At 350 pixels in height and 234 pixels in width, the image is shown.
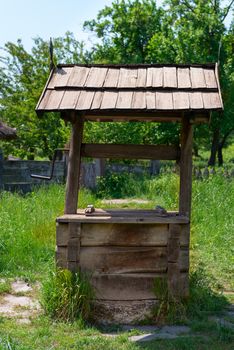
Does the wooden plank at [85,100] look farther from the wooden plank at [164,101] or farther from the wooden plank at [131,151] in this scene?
the wooden plank at [164,101]

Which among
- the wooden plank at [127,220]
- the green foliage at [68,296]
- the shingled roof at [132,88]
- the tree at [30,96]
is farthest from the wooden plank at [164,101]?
the tree at [30,96]

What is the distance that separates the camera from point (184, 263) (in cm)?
496

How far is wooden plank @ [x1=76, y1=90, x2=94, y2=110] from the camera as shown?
4754 millimetres

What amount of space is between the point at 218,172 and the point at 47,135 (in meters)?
9.96

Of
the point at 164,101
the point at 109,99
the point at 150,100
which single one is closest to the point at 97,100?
the point at 109,99

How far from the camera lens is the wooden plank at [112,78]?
16.7ft

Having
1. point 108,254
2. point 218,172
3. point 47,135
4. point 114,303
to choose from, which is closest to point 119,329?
point 114,303

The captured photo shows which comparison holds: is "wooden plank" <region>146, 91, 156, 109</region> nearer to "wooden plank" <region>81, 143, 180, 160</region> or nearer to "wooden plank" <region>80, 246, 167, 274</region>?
"wooden plank" <region>81, 143, 180, 160</region>

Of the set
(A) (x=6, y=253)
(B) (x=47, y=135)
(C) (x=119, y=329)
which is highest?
(B) (x=47, y=135)

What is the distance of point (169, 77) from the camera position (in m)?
5.24

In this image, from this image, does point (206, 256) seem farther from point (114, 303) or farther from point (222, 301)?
point (114, 303)

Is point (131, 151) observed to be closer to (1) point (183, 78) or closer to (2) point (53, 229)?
(1) point (183, 78)

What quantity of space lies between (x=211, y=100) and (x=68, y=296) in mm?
2404

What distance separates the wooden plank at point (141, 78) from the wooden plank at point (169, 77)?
0.72 ft
